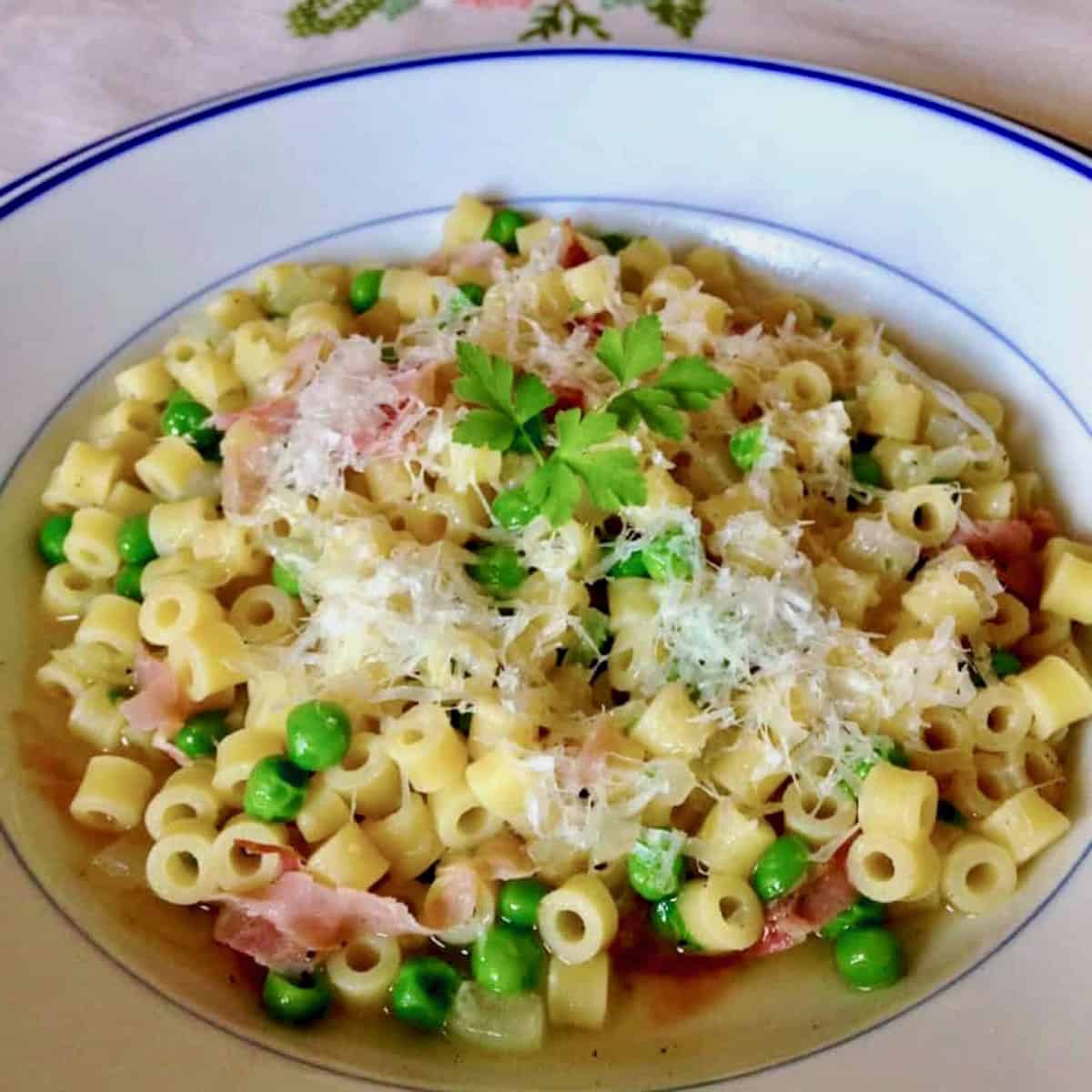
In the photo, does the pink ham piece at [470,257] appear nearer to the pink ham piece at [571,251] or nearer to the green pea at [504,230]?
the green pea at [504,230]

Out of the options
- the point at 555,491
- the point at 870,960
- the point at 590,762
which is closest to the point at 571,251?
the point at 555,491

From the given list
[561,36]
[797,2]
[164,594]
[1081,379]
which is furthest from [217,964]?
[797,2]

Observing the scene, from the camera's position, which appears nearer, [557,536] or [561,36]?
[557,536]

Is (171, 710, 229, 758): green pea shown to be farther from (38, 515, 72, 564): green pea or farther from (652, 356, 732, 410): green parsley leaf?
(652, 356, 732, 410): green parsley leaf

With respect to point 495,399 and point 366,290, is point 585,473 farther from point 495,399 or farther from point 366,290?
point 366,290

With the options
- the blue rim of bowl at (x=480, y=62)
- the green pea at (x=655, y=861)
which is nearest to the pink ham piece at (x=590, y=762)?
the green pea at (x=655, y=861)

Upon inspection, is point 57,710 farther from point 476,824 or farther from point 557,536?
point 557,536
